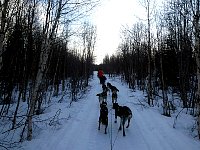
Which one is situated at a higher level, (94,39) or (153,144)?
(94,39)

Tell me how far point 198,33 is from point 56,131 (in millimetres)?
6491

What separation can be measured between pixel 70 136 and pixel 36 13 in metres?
4.84

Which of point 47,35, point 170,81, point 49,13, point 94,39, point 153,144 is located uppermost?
point 94,39

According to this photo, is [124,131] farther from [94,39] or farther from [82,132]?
[94,39]

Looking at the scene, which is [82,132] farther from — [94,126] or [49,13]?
[49,13]

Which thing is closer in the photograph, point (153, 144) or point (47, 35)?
point (153, 144)

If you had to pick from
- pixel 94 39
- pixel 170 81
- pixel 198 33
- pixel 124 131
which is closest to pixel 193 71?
pixel 170 81

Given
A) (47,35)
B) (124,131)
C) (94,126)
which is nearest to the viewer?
(47,35)

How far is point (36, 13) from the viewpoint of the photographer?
851 cm

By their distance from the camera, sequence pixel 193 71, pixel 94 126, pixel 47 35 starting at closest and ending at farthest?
pixel 47 35
pixel 94 126
pixel 193 71

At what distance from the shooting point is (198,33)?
7934 millimetres

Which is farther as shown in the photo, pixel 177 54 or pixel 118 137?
pixel 177 54

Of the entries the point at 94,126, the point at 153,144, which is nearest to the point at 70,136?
the point at 94,126

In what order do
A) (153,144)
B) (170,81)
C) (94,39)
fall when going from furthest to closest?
(94,39) < (170,81) < (153,144)
